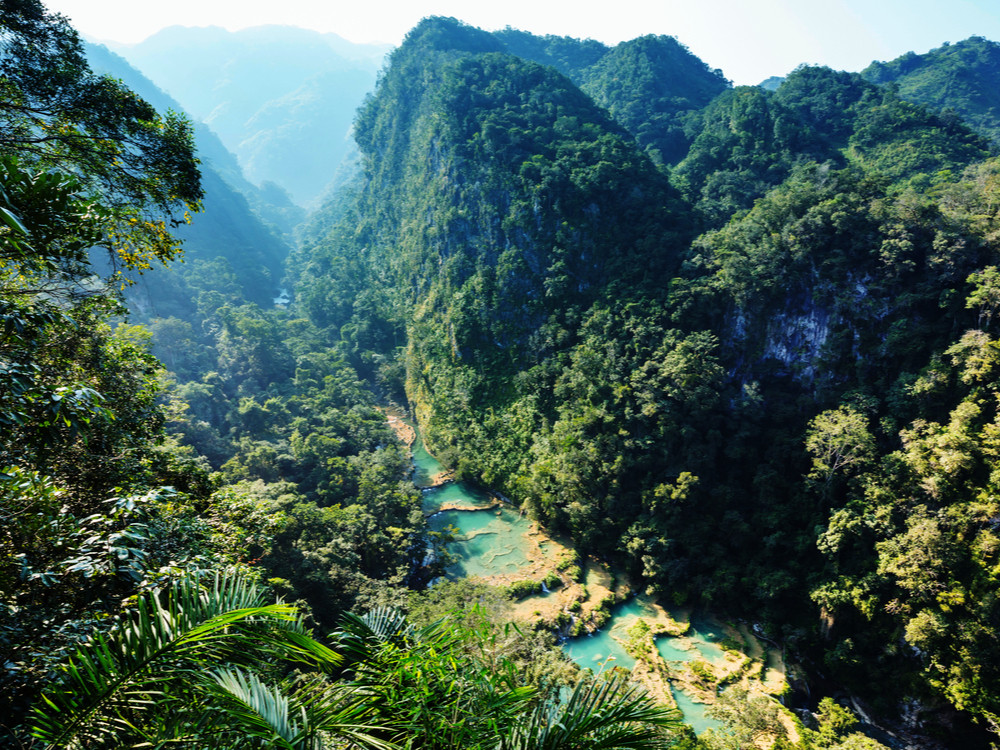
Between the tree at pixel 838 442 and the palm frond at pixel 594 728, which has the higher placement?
the tree at pixel 838 442

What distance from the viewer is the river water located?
60.4ft

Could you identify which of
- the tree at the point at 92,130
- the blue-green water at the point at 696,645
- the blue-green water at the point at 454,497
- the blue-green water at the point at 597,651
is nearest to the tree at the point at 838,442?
the blue-green water at the point at 696,645

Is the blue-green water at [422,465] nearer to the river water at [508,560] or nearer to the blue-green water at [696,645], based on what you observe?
the river water at [508,560]

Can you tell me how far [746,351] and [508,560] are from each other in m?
16.8

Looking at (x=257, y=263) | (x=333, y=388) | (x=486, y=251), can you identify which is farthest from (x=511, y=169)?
(x=257, y=263)

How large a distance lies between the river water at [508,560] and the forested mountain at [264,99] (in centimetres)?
13464

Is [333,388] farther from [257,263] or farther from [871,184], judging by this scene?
[257,263]

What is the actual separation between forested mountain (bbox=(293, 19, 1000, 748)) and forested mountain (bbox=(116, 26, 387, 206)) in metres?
124

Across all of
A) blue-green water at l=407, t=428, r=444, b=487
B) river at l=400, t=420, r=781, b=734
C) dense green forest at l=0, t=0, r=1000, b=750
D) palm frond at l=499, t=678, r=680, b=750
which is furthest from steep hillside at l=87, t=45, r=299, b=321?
palm frond at l=499, t=678, r=680, b=750

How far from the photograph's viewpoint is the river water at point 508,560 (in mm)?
18423

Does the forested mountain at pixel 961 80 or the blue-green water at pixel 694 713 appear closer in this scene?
the blue-green water at pixel 694 713

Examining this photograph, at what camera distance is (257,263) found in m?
69.9

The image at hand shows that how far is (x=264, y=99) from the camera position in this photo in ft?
598

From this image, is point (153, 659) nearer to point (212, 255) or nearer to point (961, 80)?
point (961, 80)
